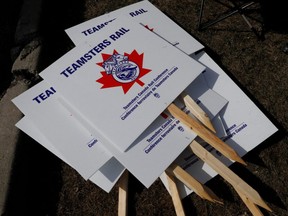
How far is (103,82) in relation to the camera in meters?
3.00

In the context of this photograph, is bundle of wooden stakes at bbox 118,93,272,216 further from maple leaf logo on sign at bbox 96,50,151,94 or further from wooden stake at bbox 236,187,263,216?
maple leaf logo on sign at bbox 96,50,151,94

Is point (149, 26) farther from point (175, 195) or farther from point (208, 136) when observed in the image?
point (175, 195)

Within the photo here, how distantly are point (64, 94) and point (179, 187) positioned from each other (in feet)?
4.15

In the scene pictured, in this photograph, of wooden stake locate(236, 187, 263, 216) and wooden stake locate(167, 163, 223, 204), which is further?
wooden stake locate(236, 187, 263, 216)

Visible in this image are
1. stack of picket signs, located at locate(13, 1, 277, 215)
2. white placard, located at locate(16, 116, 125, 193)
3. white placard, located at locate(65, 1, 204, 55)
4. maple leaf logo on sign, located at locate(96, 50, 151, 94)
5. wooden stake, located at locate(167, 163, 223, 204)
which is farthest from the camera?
white placard, located at locate(65, 1, 204, 55)

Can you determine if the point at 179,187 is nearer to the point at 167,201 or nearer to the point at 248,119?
the point at 167,201

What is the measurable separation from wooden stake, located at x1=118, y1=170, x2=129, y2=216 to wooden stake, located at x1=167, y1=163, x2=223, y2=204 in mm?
399

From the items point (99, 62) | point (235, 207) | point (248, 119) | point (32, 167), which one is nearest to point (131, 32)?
point (99, 62)

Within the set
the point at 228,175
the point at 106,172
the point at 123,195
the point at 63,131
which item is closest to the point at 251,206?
the point at 228,175

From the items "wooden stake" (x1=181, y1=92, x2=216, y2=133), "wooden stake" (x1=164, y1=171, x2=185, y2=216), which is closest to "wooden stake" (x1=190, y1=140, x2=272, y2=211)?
"wooden stake" (x1=181, y1=92, x2=216, y2=133)

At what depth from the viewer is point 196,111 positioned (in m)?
2.86

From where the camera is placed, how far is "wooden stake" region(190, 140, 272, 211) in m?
2.69

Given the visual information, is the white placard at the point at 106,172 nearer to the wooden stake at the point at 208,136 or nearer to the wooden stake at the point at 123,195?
the wooden stake at the point at 123,195

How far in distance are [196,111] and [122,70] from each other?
746mm
